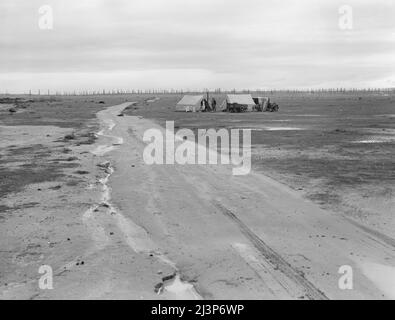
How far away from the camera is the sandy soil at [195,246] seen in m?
6.85

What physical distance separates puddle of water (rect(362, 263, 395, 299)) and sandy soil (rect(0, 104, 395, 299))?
0.03m

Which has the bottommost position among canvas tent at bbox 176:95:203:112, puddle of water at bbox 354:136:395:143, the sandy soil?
the sandy soil

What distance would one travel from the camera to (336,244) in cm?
874

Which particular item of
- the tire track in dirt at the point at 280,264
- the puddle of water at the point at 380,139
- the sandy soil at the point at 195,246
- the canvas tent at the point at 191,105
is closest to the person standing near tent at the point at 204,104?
the canvas tent at the point at 191,105

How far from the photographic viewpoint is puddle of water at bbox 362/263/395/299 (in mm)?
6824

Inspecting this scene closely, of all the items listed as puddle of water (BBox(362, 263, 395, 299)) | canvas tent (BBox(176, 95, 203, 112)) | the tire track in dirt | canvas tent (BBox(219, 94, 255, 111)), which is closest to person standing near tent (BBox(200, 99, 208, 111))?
canvas tent (BBox(176, 95, 203, 112))

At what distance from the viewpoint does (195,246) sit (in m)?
8.66

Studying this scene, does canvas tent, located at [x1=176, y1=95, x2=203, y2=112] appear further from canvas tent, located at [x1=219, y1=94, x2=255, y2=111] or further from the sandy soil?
the sandy soil

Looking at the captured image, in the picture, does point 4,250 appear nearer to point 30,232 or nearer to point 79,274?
point 30,232

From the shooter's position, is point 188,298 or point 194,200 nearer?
point 188,298

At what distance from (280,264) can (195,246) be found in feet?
5.20

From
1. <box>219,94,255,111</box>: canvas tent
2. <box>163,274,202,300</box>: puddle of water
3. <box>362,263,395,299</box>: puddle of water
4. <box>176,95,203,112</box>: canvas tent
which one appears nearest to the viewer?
<box>163,274,202,300</box>: puddle of water
